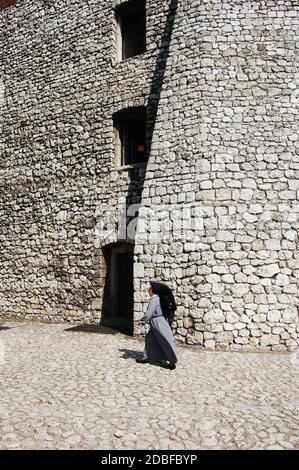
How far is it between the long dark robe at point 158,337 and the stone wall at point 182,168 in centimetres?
145

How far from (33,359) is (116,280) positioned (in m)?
4.02

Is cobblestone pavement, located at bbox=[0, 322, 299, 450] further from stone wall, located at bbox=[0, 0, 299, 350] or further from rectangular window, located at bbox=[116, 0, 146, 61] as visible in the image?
rectangular window, located at bbox=[116, 0, 146, 61]

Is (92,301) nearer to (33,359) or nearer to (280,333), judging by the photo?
(33,359)

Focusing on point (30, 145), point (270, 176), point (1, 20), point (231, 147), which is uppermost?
point (1, 20)

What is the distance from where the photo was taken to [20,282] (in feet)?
39.0

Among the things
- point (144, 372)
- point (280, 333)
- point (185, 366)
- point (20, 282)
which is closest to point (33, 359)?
point (144, 372)

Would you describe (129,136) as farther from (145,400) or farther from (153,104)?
(145,400)

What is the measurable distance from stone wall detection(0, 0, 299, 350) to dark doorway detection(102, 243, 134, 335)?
0.25 m

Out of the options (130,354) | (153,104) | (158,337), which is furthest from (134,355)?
(153,104)

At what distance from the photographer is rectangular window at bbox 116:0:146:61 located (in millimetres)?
10712

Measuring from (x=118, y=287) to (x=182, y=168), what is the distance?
3955mm

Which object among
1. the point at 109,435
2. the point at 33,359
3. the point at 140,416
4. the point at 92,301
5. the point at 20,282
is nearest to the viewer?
the point at 109,435

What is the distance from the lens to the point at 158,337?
20.5 ft

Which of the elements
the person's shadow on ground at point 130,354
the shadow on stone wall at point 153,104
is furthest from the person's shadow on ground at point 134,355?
the shadow on stone wall at point 153,104
